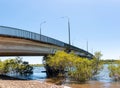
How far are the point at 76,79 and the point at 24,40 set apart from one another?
12.1m

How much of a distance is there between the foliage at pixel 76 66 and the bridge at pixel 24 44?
481 cm

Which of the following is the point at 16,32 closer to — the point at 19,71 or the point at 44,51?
the point at 44,51

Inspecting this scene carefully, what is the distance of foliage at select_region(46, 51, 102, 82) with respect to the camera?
45.1 m

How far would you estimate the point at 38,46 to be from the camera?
56.0 metres

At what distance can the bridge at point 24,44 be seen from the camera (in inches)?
1713

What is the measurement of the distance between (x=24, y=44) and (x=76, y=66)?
9.13 m

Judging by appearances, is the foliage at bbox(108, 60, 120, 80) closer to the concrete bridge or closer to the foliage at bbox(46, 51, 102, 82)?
the foliage at bbox(46, 51, 102, 82)

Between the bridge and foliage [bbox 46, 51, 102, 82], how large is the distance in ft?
15.8

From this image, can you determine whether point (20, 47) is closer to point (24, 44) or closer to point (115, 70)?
point (24, 44)

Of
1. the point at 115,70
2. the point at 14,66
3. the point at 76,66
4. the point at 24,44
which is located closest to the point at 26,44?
the point at 24,44

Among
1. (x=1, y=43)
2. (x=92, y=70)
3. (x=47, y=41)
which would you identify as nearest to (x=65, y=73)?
(x=92, y=70)

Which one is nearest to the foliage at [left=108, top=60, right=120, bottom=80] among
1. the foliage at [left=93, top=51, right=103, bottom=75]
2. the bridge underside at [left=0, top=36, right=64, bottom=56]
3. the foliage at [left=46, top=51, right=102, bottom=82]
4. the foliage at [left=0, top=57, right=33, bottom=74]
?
the foliage at [left=93, top=51, right=103, bottom=75]

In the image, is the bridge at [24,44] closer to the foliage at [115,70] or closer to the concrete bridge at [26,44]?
the concrete bridge at [26,44]

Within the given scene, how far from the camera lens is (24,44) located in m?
48.7
